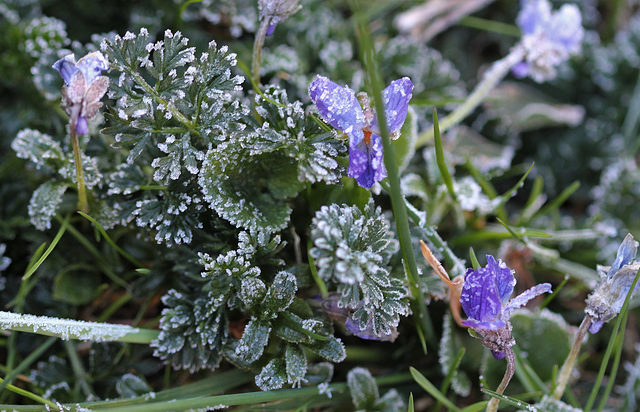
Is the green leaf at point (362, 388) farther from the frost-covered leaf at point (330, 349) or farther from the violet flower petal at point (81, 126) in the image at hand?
the violet flower petal at point (81, 126)

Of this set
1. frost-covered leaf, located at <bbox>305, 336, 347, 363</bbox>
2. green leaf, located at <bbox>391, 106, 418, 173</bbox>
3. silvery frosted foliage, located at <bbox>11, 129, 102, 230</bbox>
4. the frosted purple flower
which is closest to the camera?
the frosted purple flower

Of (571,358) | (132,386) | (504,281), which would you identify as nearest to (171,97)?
(132,386)

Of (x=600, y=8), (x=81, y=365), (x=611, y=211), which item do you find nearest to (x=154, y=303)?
(x=81, y=365)

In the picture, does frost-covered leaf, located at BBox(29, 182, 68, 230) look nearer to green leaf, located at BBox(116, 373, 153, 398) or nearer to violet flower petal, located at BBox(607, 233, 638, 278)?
green leaf, located at BBox(116, 373, 153, 398)

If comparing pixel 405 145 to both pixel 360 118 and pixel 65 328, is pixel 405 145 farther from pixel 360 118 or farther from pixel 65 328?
pixel 65 328

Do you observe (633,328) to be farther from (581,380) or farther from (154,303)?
(154,303)

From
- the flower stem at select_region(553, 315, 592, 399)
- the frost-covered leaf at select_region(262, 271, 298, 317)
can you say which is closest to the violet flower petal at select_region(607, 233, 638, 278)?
the flower stem at select_region(553, 315, 592, 399)
